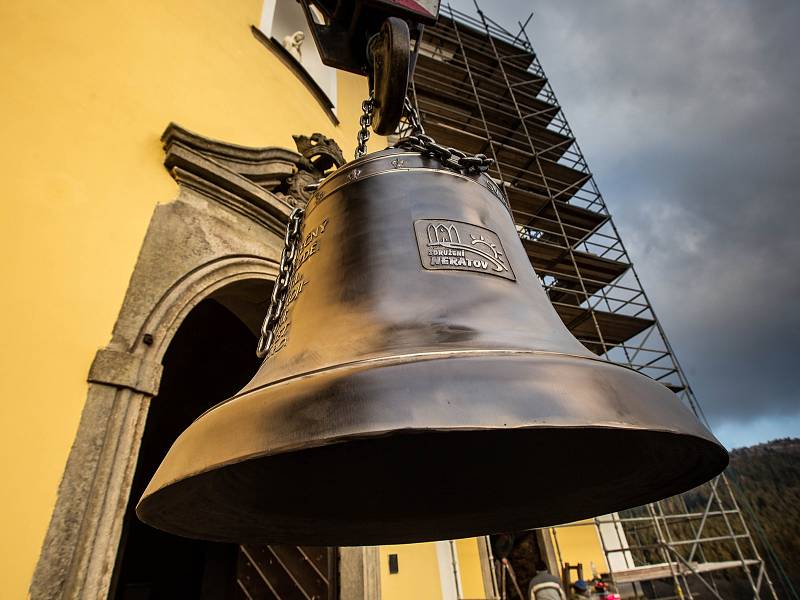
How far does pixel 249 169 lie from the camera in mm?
2225

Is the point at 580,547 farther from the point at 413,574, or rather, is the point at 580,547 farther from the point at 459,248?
the point at 459,248

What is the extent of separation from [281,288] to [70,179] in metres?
1.18

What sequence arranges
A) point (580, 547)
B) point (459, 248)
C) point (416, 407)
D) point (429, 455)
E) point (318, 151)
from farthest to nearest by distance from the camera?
point (580, 547)
point (318, 151)
point (429, 455)
point (459, 248)
point (416, 407)

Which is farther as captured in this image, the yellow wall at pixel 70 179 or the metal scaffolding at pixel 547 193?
the metal scaffolding at pixel 547 193

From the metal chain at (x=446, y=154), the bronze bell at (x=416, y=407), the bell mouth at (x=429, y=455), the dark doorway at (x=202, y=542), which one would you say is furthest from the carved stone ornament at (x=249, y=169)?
the bell mouth at (x=429, y=455)

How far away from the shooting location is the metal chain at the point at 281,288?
2.60ft

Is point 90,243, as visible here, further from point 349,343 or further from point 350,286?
point 349,343

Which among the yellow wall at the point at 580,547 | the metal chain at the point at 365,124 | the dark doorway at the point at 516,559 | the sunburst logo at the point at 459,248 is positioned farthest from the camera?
the yellow wall at the point at 580,547

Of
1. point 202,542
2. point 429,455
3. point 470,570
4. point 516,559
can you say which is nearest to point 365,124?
point 429,455

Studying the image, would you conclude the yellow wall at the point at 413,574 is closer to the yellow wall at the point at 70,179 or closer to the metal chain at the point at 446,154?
the yellow wall at the point at 70,179

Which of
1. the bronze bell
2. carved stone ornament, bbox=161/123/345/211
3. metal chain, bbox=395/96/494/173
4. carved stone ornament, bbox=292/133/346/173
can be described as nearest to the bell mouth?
the bronze bell

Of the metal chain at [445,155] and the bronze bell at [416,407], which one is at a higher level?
the metal chain at [445,155]

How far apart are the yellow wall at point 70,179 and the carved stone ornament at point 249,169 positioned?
0.10 metres

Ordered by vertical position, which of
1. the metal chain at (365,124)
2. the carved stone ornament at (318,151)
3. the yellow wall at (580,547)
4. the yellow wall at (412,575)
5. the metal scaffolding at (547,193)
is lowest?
the yellow wall at (412,575)
